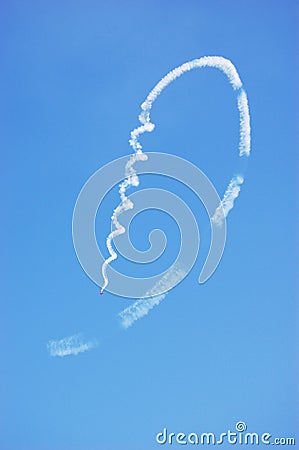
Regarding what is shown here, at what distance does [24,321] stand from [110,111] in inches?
35.0

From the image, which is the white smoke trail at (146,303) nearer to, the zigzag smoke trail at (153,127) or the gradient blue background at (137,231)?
the gradient blue background at (137,231)

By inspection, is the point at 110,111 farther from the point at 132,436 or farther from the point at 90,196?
the point at 132,436

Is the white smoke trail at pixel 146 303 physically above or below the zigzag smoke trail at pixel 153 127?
below

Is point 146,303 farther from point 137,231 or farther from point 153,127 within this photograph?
point 153,127

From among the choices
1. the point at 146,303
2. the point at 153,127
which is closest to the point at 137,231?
the point at 146,303

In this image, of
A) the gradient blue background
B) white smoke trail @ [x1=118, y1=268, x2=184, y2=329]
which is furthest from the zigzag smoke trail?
white smoke trail @ [x1=118, y1=268, x2=184, y2=329]

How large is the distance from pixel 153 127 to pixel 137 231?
0.41 metres

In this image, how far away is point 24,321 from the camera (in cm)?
239

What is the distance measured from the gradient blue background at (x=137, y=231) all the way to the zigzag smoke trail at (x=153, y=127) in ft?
0.09

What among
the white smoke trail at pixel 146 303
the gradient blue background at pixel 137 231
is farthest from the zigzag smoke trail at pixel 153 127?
the white smoke trail at pixel 146 303

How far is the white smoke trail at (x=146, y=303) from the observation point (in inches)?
93.4

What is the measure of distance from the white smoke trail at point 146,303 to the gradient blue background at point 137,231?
31 mm

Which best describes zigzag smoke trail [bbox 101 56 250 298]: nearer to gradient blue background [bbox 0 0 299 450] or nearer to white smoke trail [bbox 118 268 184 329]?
gradient blue background [bbox 0 0 299 450]

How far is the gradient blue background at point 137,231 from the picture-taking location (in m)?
2.38
